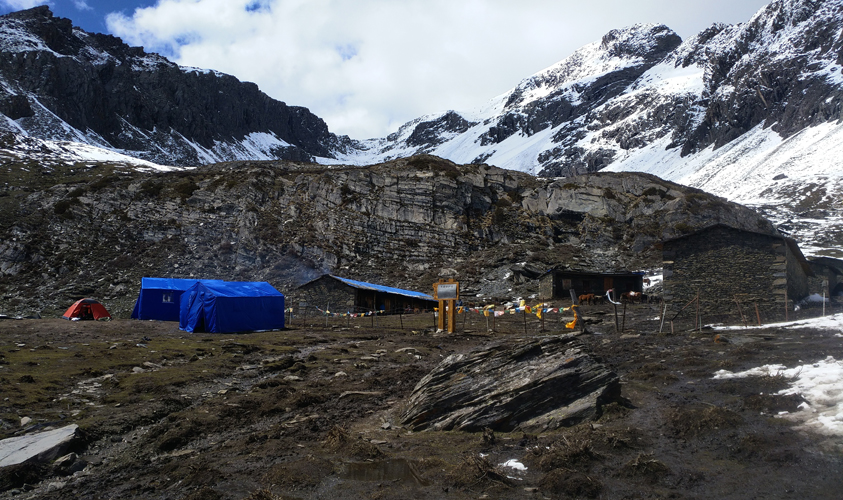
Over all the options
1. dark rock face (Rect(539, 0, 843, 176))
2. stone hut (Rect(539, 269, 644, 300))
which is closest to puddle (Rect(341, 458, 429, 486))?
stone hut (Rect(539, 269, 644, 300))

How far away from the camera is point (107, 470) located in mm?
8320

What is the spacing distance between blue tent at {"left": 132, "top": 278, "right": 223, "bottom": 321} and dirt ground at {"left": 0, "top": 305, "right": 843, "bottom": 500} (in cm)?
1974

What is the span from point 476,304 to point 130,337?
28.5 meters

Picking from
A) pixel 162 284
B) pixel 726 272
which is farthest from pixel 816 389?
pixel 162 284

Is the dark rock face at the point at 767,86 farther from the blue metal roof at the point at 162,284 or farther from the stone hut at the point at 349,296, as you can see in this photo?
the blue metal roof at the point at 162,284

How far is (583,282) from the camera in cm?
5109

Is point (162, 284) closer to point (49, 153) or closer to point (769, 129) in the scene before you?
point (49, 153)

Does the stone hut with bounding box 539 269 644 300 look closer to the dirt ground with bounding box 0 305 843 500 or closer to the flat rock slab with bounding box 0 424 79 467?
the dirt ground with bounding box 0 305 843 500

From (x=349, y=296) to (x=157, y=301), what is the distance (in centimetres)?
1494

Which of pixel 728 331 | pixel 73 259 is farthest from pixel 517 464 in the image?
pixel 73 259

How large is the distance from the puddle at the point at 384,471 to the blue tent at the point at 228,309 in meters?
23.7

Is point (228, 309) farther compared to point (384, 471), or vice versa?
point (228, 309)

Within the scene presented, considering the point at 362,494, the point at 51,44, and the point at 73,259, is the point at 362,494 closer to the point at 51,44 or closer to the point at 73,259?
the point at 73,259

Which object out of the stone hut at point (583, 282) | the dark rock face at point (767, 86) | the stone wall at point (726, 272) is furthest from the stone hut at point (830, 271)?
the dark rock face at point (767, 86)
